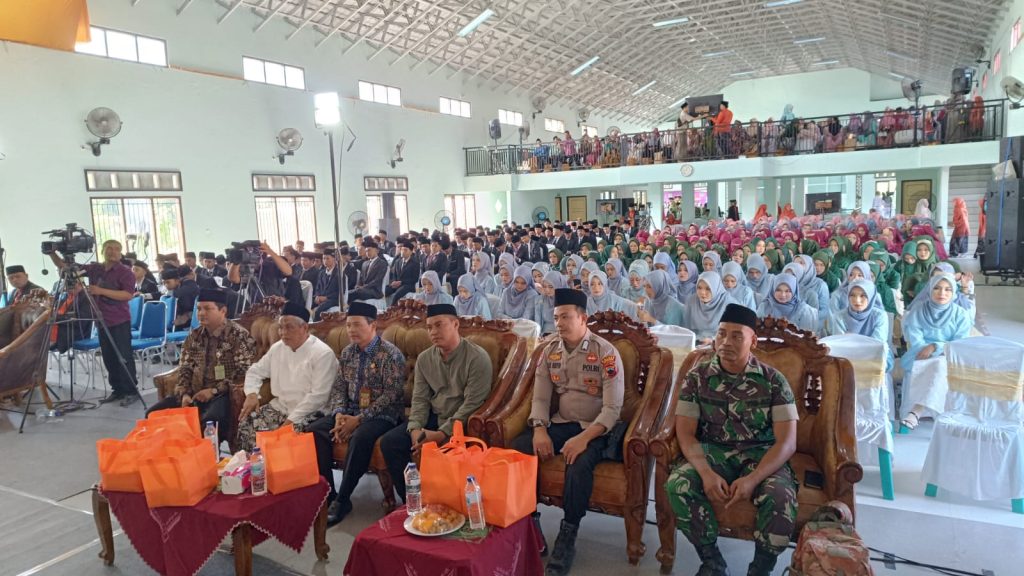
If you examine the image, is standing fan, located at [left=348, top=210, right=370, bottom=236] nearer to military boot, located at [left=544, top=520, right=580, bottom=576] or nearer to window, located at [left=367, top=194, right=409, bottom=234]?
window, located at [left=367, top=194, right=409, bottom=234]

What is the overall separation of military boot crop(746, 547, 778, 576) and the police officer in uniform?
74 cm

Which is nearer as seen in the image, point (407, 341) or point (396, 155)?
point (407, 341)

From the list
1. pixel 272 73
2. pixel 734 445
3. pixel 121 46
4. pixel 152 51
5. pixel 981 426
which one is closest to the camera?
pixel 734 445

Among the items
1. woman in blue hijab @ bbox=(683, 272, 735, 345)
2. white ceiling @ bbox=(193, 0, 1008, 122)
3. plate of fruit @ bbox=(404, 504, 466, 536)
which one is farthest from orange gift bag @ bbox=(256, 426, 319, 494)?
white ceiling @ bbox=(193, 0, 1008, 122)

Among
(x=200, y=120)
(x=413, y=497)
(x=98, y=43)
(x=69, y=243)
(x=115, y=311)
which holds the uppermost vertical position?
(x=98, y=43)

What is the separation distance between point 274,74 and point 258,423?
1253 centimetres

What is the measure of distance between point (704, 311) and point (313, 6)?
12373 mm

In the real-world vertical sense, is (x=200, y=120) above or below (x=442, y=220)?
above

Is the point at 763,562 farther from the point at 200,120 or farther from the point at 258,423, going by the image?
the point at 200,120

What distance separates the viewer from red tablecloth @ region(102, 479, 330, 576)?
8.80 feet

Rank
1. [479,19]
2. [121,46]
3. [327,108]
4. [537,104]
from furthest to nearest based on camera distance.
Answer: [537,104]
[479,19]
[121,46]
[327,108]

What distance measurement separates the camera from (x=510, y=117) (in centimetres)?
2317

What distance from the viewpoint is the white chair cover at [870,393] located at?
3.58 metres

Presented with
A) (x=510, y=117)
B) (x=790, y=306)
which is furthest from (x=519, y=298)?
(x=510, y=117)
